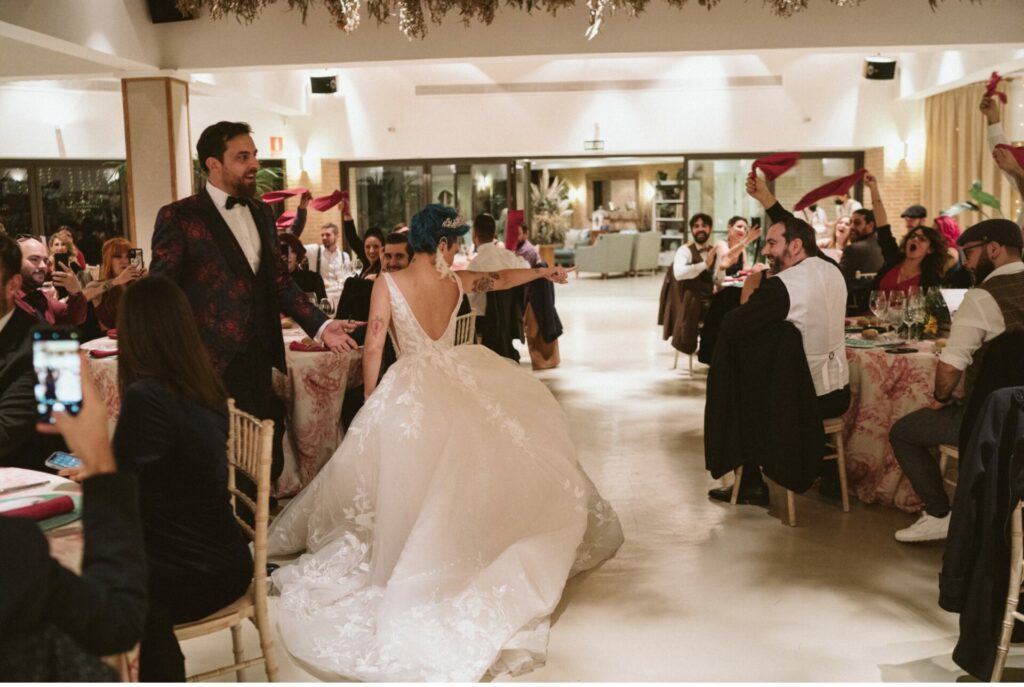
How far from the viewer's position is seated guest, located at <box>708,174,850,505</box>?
4.38 meters

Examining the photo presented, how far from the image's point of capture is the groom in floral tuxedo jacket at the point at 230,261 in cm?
369

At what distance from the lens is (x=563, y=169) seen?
25.9 meters

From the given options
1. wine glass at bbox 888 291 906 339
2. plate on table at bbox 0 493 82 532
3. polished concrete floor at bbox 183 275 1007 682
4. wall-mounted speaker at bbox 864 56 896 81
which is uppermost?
wall-mounted speaker at bbox 864 56 896 81

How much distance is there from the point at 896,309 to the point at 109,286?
4351 millimetres

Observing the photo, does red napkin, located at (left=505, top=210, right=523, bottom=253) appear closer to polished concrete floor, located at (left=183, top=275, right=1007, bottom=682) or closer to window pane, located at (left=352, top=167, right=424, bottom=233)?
polished concrete floor, located at (left=183, top=275, right=1007, bottom=682)

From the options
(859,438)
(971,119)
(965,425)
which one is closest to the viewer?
(965,425)

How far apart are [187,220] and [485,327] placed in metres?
3.92

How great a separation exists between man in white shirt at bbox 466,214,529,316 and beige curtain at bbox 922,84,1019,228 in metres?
6.99

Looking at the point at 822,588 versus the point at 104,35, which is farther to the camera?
the point at 104,35

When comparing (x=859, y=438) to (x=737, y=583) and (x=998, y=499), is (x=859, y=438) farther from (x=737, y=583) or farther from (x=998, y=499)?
(x=998, y=499)

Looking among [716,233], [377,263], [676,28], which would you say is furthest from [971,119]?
[377,263]

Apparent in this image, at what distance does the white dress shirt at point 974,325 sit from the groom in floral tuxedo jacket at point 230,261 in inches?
94.6

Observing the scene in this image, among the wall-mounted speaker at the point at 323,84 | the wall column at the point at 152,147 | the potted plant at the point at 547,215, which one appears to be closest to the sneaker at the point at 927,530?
the wall column at the point at 152,147

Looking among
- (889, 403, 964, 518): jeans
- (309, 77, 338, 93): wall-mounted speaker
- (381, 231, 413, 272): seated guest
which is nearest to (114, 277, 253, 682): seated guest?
(889, 403, 964, 518): jeans
